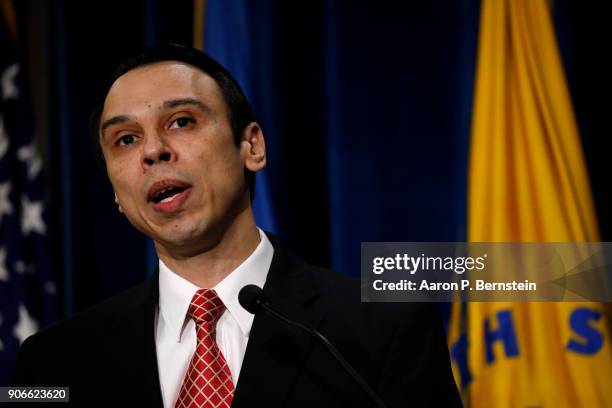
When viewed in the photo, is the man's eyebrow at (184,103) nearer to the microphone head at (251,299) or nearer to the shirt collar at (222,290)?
the shirt collar at (222,290)

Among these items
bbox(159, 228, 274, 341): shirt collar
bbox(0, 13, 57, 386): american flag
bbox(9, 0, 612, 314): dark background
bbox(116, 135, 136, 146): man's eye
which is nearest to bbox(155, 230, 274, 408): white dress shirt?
bbox(159, 228, 274, 341): shirt collar

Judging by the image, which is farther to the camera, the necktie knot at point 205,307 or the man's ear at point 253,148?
the man's ear at point 253,148

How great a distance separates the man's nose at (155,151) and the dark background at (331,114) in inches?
25.7

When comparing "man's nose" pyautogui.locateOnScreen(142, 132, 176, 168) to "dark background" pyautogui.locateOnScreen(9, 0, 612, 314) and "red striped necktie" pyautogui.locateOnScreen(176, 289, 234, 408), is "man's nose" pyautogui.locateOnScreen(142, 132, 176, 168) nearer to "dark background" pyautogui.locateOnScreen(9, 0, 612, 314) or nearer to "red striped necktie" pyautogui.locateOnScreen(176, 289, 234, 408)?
"red striped necktie" pyautogui.locateOnScreen(176, 289, 234, 408)

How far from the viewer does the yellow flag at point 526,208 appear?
165 centimetres

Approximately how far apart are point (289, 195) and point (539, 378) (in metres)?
0.79

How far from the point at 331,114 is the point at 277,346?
0.85m

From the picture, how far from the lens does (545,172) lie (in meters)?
1.72

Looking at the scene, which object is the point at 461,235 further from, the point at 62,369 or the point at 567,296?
the point at 62,369

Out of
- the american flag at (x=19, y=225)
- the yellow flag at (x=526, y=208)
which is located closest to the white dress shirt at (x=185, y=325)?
the yellow flag at (x=526, y=208)

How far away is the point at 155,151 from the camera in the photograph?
127 cm

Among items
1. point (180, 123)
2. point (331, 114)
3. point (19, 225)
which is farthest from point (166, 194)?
point (19, 225)

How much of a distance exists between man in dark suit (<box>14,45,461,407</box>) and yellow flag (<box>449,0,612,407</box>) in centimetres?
46

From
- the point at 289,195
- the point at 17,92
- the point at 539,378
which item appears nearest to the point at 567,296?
the point at 539,378
